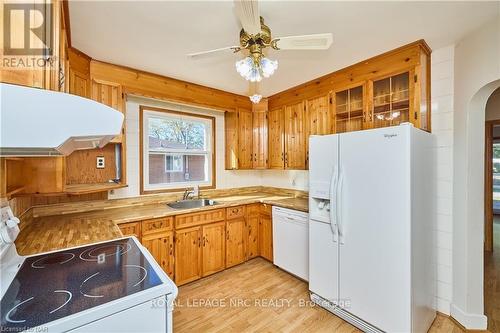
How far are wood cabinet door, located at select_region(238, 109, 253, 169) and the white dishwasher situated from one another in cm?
94

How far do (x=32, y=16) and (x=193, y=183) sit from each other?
256 centimetres

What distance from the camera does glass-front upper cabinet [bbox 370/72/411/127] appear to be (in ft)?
6.93

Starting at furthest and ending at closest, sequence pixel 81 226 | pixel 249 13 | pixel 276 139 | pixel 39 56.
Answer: pixel 276 139 → pixel 81 226 → pixel 249 13 → pixel 39 56

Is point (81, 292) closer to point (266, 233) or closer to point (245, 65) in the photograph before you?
point (245, 65)

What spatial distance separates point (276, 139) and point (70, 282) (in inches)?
112

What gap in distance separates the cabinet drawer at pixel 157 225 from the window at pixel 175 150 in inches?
25.4

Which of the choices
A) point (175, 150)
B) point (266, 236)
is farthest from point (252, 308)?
point (175, 150)

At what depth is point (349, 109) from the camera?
2.53 meters

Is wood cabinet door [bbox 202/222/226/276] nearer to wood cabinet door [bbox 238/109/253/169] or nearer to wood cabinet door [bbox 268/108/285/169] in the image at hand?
wood cabinet door [bbox 238/109/253/169]

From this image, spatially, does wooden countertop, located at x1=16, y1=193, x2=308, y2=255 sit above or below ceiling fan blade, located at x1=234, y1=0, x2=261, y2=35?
below

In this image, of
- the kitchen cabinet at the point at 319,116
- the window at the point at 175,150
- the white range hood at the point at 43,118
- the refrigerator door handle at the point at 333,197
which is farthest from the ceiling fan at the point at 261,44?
the window at the point at 175,150

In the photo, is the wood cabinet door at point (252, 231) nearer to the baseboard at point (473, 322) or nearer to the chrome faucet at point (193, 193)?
the chrome faucet at point (193, 193)

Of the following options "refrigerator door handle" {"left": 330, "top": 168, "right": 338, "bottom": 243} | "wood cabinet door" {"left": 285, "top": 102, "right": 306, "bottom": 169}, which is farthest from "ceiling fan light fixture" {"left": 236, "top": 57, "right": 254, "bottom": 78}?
"wood cabinet door" {"left": 285, "top": 102, "right": 306, "bottom": 169}

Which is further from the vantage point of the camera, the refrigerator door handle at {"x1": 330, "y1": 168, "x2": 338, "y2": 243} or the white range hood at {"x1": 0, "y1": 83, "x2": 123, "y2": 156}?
the refrigerator door handle at {"x1": 330, "y1": 168, "x2": 338, "y2": 243}
